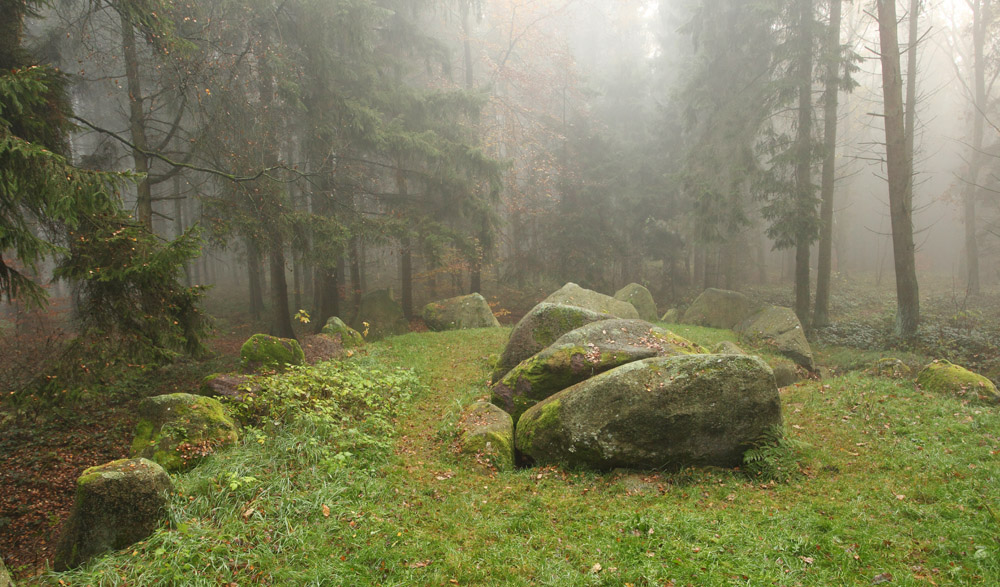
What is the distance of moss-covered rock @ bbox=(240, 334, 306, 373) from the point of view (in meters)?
9.61

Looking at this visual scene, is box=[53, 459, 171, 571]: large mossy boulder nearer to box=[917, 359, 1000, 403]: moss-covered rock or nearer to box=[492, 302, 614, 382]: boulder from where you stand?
box=[492, 302, 614, 382]: boulder

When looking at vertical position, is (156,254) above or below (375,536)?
above

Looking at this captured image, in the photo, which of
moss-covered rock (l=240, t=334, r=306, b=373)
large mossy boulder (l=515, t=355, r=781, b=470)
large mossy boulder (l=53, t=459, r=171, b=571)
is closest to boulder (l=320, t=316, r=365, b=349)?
moss-covered rock (l=240, t=334, r=306, b=373)

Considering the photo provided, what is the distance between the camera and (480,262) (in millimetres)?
19828

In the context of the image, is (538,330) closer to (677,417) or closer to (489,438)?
(489,438)

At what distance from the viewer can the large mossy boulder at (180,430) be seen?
19.2 ft

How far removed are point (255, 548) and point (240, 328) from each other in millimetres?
16864

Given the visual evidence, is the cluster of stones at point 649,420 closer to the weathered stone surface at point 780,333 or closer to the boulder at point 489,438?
the boulder at point 489,438

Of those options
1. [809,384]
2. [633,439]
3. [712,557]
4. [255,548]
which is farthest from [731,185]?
[255,548]

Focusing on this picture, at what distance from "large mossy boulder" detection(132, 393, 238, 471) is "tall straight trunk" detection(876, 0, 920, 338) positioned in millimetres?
15400

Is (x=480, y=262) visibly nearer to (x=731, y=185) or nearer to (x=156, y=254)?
(x=731, y=185)

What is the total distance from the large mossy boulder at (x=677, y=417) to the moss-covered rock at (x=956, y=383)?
13.8 feet

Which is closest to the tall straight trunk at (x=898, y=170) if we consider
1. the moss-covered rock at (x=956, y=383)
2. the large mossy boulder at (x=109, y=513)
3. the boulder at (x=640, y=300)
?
the moss-covered rock at (x=956, y=383)

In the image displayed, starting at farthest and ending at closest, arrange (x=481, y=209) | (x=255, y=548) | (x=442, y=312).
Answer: (x=481, y=209), (x=442, y=312), (x=255, y=548)
